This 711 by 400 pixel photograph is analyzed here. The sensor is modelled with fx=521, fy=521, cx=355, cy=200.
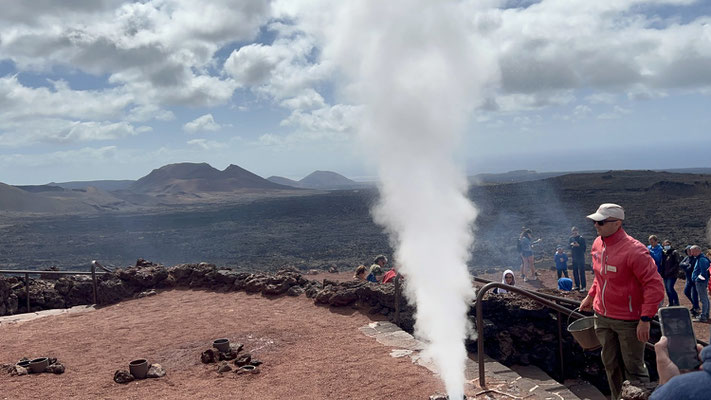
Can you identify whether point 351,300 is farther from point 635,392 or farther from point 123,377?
point 635,392

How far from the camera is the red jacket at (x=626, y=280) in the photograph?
425cm

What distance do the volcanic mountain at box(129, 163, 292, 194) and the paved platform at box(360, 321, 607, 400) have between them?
124366 millimetres

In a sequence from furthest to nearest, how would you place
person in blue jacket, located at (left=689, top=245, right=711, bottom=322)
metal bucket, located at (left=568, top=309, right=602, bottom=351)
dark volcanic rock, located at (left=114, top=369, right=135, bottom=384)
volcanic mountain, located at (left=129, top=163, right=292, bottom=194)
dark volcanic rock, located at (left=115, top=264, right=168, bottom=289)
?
volcanic mountain, located at (left=129, top=163, right=292, bottom=194), dark volcanic rock, located at (left=115, top=264, right=168, bottom=289), person in blue jacket, located at (left=689, top=245, right=711, bottom=322), dark volcanic rock, located at (left=114, top=369, right=135, bottom=384), metal bucket, located at (left=568, top=309, right=602, bottom=351)

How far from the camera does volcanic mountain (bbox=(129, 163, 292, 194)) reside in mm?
132625

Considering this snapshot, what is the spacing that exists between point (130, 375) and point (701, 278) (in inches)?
428

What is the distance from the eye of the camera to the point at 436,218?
25.0 ft

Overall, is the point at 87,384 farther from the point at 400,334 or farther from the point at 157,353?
the point at 400,334

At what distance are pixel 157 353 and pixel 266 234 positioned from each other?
36283 millimetres

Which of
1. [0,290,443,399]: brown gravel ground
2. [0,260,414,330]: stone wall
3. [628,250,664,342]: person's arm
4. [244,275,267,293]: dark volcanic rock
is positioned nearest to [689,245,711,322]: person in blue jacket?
[0,290,443,399]: brown gravel ground

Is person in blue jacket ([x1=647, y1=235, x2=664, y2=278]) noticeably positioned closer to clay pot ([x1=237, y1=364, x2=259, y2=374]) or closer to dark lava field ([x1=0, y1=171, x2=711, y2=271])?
clay pot ([x1=237, y1=364, x2=259, y2=374])

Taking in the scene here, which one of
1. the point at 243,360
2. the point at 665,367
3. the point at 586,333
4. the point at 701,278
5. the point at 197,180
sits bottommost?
the point at 243,360

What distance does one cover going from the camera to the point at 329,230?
145ft

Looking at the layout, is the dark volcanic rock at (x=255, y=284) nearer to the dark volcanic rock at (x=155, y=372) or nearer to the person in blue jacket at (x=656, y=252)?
the dark volcanic rock at (x=155, y=372)

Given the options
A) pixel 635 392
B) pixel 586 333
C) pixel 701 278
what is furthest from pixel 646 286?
pixel 701 278
